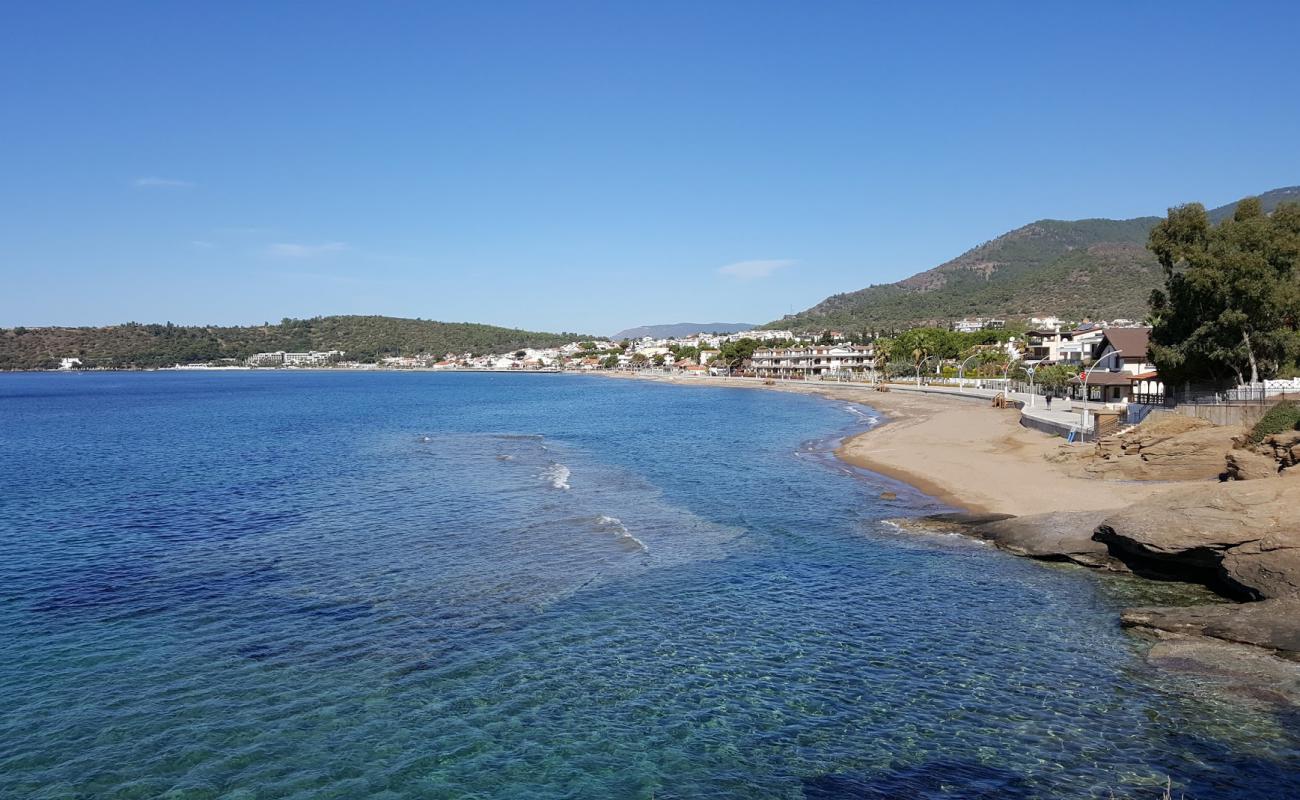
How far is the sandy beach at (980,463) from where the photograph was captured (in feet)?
97.0

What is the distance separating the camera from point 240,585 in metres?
21.1

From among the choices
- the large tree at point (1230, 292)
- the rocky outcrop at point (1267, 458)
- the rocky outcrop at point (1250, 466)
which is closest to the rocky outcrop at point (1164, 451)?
the rocky outcrop at point (1267, 458)

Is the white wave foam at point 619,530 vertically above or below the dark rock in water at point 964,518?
above

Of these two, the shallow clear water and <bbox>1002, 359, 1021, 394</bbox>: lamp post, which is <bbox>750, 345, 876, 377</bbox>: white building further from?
the shallow clear water

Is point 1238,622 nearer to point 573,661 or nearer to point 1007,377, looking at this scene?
point 573,661

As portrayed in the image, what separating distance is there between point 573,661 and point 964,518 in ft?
56.5

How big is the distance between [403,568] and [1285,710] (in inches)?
775

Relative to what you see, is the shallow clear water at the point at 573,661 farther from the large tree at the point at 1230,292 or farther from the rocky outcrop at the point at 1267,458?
the large tree at the point at 1230,292

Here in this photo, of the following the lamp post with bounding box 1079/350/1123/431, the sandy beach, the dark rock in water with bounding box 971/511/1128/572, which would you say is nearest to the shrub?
the sandy beach

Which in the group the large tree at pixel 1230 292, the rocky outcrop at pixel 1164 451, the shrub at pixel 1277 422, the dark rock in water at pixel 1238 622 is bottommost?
the dark rock in water at pixel 1238 622

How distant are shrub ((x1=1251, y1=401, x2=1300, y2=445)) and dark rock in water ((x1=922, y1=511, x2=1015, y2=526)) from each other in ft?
29.9

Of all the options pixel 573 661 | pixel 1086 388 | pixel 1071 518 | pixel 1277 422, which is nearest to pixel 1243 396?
pixel 1277 422

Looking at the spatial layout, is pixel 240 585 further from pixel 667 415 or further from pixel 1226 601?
pixel 667 415

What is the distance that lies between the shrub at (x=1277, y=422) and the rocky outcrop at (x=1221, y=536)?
821 centimetres
